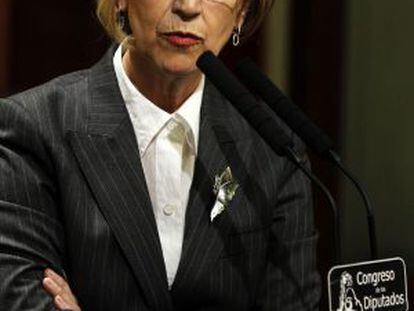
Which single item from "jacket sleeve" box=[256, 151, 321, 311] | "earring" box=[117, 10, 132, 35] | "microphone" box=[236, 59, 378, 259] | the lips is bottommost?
"jacket sleeve" box=[256, 151, 321, 311]

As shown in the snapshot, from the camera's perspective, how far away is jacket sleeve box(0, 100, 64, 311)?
139 centimetres

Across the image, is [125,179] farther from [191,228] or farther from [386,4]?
[386,4]

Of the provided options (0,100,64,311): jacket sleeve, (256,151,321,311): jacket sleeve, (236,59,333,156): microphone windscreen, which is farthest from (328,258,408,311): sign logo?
(0,100,64,311): jacket sleeve

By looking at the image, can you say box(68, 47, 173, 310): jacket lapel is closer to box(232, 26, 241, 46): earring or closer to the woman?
the woman

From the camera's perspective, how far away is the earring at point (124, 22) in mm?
1537

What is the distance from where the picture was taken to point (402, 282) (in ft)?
4.19

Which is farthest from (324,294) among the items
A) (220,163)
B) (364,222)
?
(220,163)

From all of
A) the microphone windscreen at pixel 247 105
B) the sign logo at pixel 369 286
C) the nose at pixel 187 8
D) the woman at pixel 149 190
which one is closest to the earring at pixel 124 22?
the woman at pixel 149 190

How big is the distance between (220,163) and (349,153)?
1.03m

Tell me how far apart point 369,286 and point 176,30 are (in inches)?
17.5

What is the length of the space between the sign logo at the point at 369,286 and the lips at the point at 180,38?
1.32 feet

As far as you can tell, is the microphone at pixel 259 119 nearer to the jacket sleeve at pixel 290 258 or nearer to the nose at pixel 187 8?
the nose at pixel 187 8

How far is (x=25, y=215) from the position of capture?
1422 mm

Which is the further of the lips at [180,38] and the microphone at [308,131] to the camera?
the lips at [180,38]
